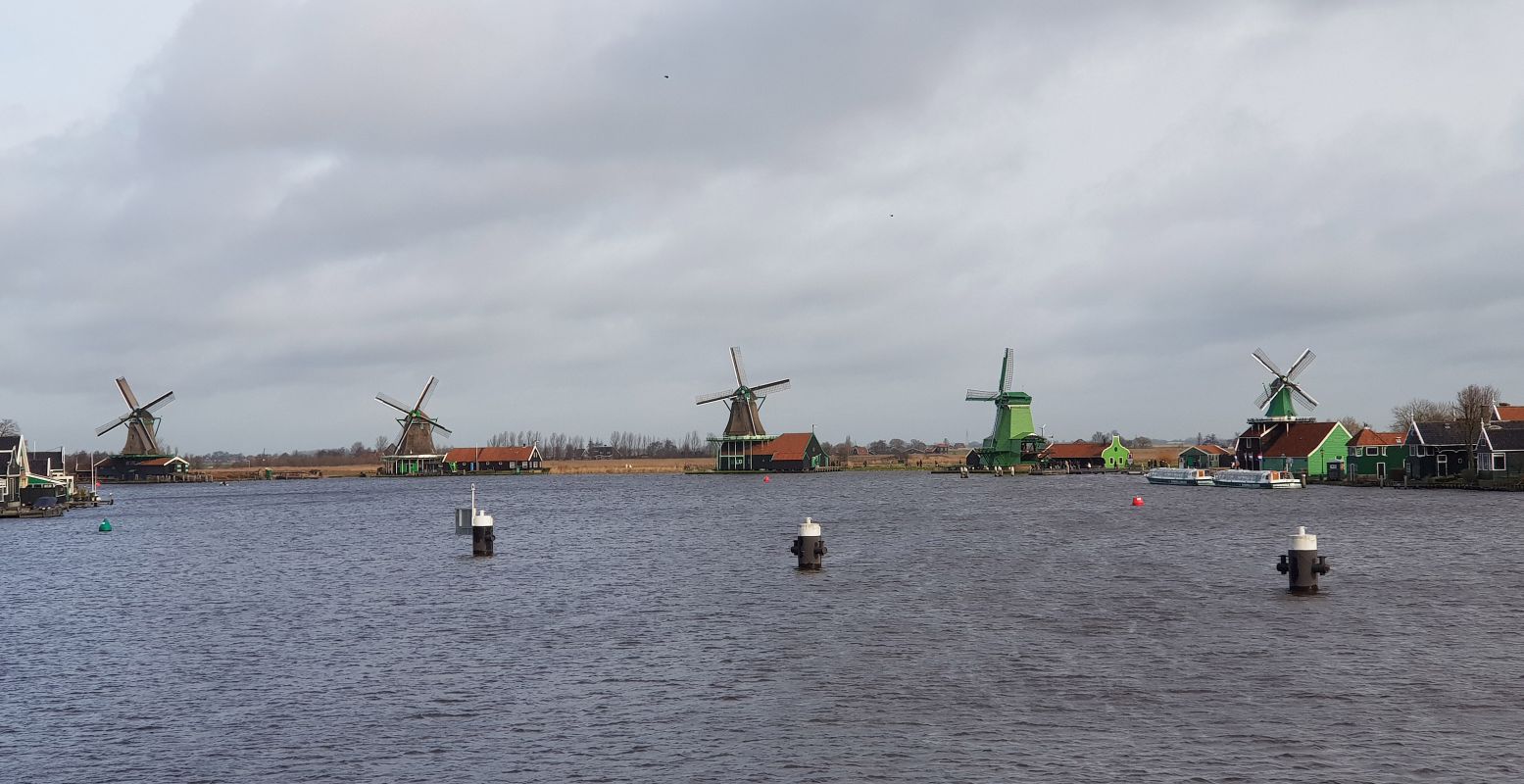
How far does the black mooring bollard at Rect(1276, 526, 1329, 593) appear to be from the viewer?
3853cm

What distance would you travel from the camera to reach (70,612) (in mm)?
39969

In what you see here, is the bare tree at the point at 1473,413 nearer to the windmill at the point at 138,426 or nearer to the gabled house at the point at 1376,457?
the gabled house at the point at 1376,457

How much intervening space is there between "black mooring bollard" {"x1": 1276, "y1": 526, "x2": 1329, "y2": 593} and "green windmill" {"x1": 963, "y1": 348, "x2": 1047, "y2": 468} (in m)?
133

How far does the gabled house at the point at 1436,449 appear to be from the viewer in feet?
373

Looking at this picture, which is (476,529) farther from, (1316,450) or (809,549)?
(1316,450)

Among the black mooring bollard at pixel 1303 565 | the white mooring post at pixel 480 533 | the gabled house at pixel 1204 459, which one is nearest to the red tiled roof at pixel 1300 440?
the gabled house at pixel 1204 459

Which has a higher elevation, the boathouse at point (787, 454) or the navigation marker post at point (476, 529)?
the boathouse at point (787, 454)

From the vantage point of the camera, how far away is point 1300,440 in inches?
5290

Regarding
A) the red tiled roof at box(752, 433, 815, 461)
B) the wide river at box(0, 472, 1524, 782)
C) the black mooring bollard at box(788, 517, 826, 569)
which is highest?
the red tiled roof at box(752, 433, 815, 461)

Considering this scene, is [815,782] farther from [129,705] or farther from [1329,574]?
[1329,574]

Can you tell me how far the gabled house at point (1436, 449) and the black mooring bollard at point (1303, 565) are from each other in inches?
3411

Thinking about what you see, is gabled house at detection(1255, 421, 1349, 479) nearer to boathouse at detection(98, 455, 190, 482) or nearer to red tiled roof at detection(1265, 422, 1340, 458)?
red tiled roof at detection(1265, 422, 1340, 458)

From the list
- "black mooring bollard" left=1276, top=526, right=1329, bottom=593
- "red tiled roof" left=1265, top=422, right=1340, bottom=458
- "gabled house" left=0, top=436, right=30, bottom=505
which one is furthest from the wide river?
"red tiled roof" left=1265, top=422, right=1340, bottom=458

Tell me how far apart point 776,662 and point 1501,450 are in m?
95.2
